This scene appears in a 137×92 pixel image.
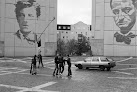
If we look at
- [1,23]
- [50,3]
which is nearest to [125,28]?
[50,3]

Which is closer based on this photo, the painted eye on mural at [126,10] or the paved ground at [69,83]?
the paved ground at [69,83]

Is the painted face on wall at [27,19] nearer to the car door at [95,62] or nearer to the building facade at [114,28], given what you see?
the building facade at [114,28]

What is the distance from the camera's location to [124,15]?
40062 millimetres

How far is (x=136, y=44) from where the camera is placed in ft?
131

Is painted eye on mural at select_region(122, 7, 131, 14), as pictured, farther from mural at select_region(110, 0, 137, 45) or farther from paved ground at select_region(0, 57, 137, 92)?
paved ground at select_region(0, 57, 137, 92)

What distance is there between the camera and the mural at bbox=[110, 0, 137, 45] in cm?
3997

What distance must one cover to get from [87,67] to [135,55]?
63.5 feet

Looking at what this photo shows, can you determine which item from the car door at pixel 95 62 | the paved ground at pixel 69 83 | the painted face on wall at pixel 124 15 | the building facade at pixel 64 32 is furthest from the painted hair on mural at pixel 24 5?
the building facade at pixel 64 32

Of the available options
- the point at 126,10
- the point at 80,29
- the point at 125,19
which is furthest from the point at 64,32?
the point at 125,19

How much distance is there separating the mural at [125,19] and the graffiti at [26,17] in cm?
1409

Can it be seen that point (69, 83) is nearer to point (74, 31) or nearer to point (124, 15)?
point (124, 15)

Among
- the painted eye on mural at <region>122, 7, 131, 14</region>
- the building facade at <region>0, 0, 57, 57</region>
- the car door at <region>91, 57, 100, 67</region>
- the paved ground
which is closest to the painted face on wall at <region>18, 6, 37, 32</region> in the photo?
the building facade at <region>0, 0, 57, 57</region>

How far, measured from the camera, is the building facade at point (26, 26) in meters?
39.9

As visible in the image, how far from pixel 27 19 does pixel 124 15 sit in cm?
1712
